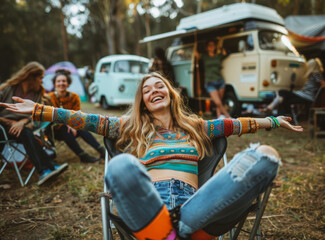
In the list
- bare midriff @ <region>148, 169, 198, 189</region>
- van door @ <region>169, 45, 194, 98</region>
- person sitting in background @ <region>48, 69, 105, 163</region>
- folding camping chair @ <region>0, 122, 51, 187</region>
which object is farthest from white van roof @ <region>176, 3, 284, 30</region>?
bare midriff @ <region>148, 169, 198, 189</region>

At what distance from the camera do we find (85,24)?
24.9 m

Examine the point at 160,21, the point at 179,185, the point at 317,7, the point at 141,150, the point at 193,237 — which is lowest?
the point at 193,237

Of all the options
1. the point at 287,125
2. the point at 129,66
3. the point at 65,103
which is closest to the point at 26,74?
the point at 65,103

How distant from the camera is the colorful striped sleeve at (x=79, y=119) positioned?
173 cm

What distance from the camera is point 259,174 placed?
46.4 inches

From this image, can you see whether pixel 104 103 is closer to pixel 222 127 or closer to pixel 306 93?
pixel 306 93

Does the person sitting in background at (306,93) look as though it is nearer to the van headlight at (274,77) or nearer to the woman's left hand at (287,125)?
the van headlight at (274,77)

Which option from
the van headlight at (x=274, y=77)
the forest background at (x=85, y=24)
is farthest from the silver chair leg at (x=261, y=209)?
the forest background at (x=85, y=24)

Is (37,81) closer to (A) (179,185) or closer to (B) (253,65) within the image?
(A) (179,185)

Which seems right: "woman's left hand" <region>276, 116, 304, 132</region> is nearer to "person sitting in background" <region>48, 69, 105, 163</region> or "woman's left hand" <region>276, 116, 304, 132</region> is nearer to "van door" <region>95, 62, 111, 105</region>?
"person sitting in background" <region>48, 69, 105, 163</region>

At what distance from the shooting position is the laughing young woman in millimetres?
1175

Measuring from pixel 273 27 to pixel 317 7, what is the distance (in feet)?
29.2

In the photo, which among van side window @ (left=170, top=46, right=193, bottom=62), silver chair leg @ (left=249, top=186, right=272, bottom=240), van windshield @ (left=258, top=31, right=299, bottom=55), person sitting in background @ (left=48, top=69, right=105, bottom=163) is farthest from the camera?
van side window @ (left=170, top=46, right=193, bottom=62)

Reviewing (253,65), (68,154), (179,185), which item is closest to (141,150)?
(179,185)
